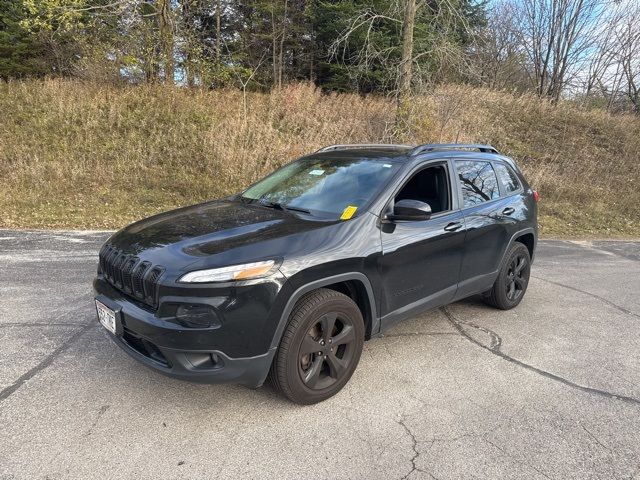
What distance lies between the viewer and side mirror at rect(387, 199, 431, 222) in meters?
3.34

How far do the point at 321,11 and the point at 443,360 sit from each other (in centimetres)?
2055

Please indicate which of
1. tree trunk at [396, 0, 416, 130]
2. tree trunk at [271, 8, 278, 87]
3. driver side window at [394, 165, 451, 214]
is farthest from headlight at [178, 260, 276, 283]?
tree trunk at [271, 8, 278, 87]

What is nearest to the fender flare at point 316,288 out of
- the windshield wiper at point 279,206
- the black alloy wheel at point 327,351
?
the black alloy wheel at point 327,351

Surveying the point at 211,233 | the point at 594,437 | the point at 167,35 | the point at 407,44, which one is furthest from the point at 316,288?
the point at 167,35

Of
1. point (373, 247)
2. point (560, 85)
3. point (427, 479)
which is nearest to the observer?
point (427, 479)

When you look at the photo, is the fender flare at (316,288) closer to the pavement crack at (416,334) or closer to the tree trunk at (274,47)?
the pavement crack at (416,334)

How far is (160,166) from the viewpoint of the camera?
12320mm

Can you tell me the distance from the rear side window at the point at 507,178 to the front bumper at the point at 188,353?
3441mm

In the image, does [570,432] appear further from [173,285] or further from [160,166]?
[160,166]

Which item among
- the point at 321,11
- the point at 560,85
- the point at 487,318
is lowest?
the point at 487,318

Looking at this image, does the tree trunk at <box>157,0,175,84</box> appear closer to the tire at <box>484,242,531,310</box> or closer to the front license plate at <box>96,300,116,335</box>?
the tire at <box>484,242,531,310</box>

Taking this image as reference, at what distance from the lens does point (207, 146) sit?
42.7 ft

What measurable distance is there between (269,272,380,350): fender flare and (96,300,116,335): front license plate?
1.08 meters

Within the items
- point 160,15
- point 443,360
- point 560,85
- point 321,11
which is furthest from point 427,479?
point 560,85
